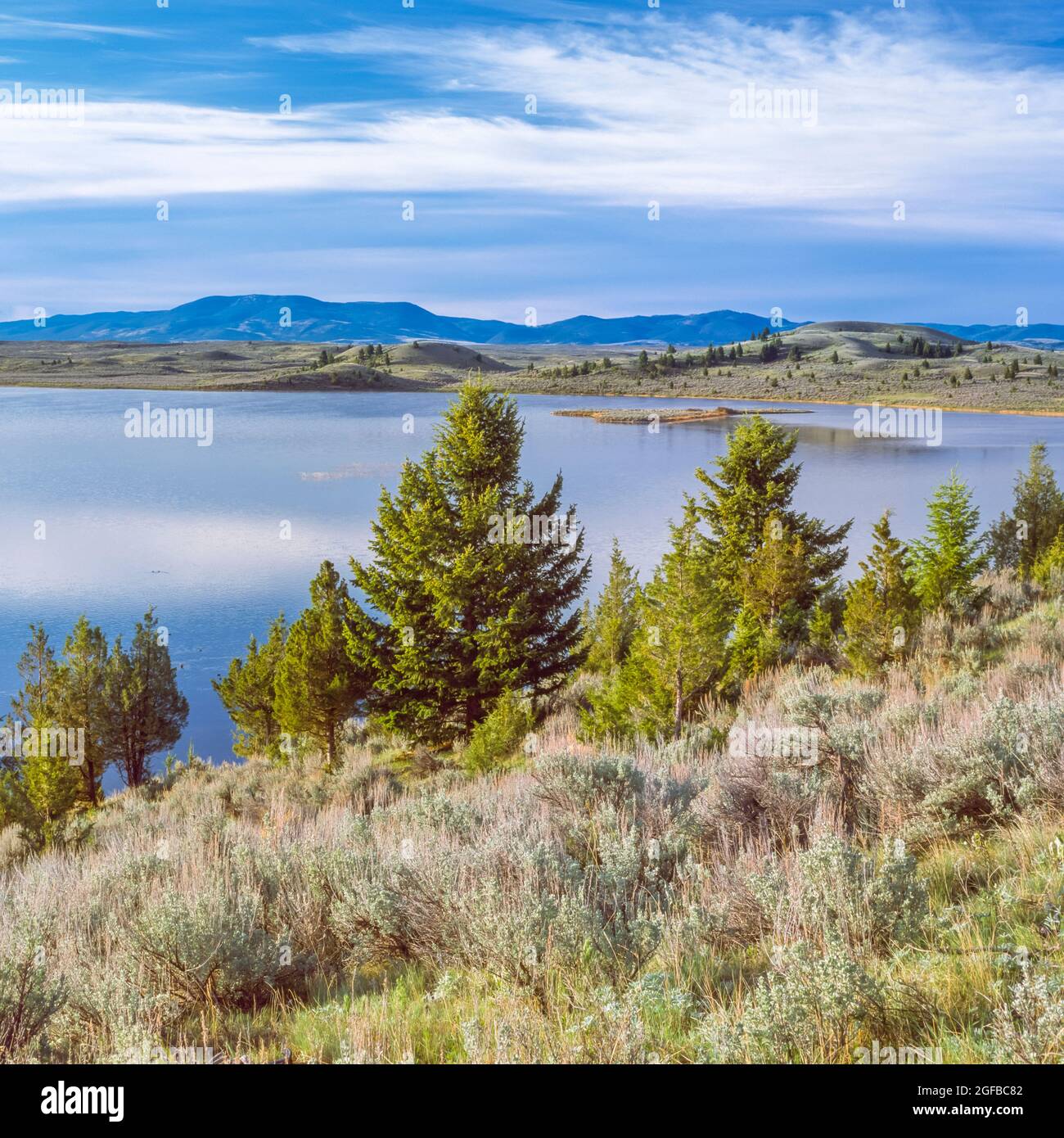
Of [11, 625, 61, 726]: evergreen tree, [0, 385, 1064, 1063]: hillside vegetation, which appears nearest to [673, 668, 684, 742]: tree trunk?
[0, 385, 1064, 1063]: hillside vegetation

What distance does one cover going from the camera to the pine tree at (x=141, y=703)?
2103 centimetres

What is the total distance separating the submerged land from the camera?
9306 centimetres

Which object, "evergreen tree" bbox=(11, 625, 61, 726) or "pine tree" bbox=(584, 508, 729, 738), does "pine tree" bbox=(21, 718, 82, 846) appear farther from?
"pine tree" bbox=(584, 508, 729, 738)

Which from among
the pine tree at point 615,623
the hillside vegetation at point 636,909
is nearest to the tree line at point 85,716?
the hillside vegetation at point 636,909

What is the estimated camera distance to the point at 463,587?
17.6m

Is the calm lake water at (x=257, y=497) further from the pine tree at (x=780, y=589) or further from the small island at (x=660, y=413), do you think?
the pine tree at (x=780, y=589)

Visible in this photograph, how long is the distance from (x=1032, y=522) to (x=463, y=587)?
19.9 m

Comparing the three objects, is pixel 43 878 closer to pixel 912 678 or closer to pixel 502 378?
pixel 912 678

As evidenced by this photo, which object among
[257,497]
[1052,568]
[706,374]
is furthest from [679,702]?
[706,374]

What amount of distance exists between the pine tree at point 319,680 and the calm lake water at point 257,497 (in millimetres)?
5888

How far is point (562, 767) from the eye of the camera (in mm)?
6141

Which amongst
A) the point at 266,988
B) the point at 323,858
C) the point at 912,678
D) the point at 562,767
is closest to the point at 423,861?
the point at 323,858

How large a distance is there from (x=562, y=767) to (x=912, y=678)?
21.6 ft
